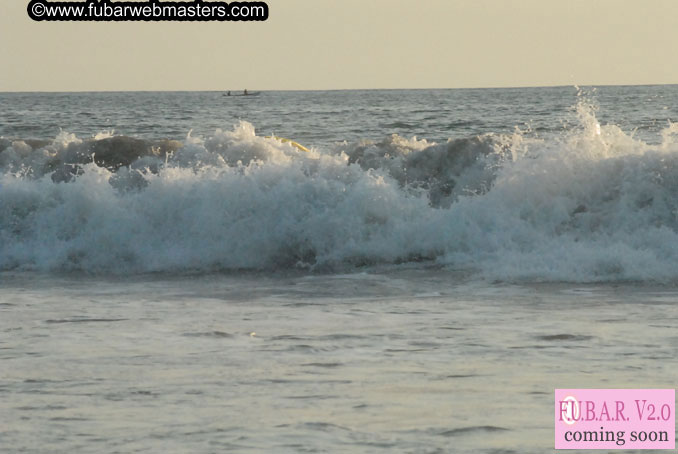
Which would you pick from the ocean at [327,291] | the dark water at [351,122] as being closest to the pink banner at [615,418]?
the ocean at [327,291]

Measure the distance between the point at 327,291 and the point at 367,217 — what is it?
2833 millimetres

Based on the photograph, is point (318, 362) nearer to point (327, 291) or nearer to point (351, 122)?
point (327, 291)

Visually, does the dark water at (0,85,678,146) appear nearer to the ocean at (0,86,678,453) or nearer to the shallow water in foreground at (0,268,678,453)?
the ocean at (0,86,678,453)

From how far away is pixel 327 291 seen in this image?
10633 mm

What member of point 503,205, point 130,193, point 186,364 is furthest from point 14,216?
point 186,364

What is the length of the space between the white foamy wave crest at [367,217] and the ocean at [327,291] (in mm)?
33

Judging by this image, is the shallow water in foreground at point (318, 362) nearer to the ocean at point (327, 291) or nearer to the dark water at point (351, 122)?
the ocean at point (327, 291)

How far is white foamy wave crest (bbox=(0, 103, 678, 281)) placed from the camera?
40.4 feet

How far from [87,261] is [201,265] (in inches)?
52.8

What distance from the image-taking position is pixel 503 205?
43.4ft

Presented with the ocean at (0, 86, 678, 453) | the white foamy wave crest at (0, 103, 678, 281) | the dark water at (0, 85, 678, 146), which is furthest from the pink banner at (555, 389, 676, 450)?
the dark water at (0, 85, 678, 146)

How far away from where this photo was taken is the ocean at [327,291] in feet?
19.1

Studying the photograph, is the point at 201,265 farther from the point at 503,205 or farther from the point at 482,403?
the point at 482,403

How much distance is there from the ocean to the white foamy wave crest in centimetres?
3
